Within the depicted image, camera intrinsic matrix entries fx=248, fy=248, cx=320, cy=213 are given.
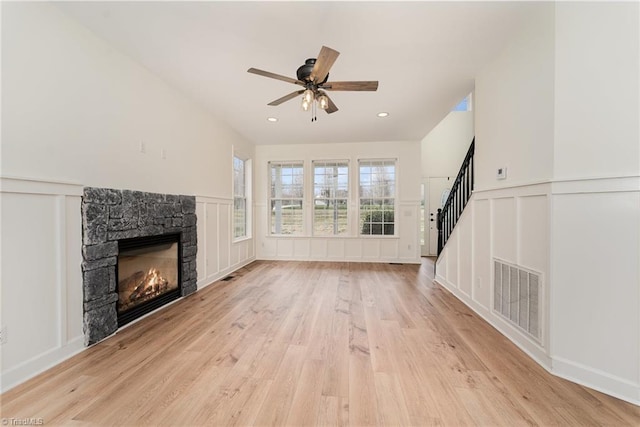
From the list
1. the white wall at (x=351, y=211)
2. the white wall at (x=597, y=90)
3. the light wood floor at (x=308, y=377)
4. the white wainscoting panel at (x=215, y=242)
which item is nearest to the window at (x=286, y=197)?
the white wall at (x=351, y=211)

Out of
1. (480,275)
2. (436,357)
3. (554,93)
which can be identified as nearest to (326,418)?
(436,357)

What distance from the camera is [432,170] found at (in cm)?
646

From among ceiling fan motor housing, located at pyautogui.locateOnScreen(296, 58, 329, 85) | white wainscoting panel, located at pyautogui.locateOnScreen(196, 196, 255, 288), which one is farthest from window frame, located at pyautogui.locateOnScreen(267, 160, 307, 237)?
ceiling fan motor housing, located at pyautogui.locateOnScreen(296, 58, 329, 85)

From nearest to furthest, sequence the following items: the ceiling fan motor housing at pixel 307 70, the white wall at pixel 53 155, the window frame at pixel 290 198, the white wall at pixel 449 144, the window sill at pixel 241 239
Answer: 1. the white wall at pixel 53 155
2. the ceiling fan motor housing at pixel 307 70
3. the window sill at pixel 241 239
4. the window frame at pixel 290 198
5. the white wall at pixel 449 144

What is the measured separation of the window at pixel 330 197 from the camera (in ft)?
19.2

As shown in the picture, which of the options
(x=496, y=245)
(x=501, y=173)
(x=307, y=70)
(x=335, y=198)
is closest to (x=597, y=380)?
(x=496, y=245)

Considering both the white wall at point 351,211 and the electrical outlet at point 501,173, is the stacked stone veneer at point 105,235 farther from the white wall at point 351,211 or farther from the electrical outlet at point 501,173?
the electrical outlet at point 501,173

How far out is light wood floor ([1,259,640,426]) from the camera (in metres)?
1.40

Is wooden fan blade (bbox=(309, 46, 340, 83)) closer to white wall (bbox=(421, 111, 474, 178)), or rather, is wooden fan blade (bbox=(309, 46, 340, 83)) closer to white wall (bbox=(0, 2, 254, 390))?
white wall (bbox=(0, 2, 254, 390))

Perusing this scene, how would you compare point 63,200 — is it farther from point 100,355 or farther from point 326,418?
point 326,418

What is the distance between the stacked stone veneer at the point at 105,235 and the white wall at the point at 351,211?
10.7ft

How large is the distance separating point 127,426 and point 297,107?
3688 mm

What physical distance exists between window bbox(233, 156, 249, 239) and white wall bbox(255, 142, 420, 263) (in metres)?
0.40

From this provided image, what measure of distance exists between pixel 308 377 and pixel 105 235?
2.13 metres
